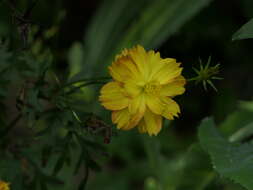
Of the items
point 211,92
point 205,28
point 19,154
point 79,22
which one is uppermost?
point 79,22

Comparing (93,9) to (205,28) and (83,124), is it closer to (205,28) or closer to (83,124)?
(205,28)

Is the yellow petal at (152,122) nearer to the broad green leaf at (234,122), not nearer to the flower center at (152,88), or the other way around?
the flower center at (152,88)

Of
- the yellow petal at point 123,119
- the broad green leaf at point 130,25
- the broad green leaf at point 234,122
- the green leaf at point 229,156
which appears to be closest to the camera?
the yellow petal at point 123,119

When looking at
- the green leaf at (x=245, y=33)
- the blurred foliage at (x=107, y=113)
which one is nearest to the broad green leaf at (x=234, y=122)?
the blurred foliage at (x=107, y=113)

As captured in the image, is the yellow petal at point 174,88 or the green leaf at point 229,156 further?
the green leaf at point 229,156

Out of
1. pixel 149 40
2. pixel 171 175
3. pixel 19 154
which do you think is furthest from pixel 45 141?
pixel 149 40

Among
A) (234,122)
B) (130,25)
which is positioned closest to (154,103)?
(234,122)
